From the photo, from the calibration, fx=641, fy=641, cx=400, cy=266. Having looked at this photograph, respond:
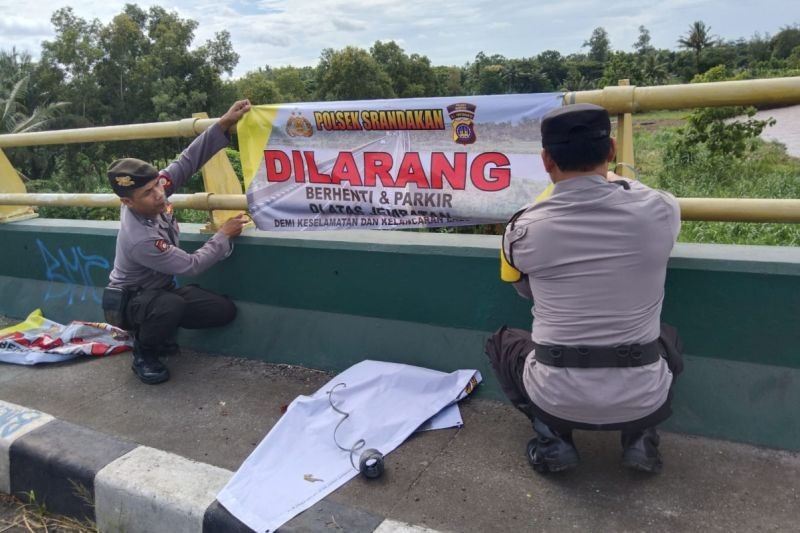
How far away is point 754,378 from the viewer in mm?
2732

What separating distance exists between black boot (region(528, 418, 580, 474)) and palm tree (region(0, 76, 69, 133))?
35.5 meters

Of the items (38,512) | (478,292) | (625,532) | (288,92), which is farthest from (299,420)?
(288,92)

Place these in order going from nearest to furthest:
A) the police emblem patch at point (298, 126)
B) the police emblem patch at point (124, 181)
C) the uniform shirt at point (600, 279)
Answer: the uniform shirt at point (600, 279)
the police emblem patch at point (298, 126)
the police emblem patch at point (124, 181)

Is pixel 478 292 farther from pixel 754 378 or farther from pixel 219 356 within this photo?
pixel 219 356

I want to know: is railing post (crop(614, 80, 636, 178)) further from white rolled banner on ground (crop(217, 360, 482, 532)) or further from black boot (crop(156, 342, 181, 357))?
black boot (crop(156, 342, 181, 357))

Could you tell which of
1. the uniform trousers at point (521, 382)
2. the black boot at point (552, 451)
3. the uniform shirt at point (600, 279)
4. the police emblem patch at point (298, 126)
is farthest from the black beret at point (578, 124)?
the police emblem patch at point (298, 126)

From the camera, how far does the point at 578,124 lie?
223 centimetres

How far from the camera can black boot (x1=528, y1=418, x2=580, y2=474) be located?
8.28ft

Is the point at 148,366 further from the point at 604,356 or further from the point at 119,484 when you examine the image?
the point at 604,356

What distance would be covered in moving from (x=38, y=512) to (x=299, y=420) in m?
1.31

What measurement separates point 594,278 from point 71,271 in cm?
408

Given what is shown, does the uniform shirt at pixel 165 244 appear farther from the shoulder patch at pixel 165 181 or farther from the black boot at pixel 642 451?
the black boot at pixel 642 451

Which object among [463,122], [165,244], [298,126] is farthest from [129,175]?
[463,122]

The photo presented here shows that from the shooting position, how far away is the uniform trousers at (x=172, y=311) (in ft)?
12.4
